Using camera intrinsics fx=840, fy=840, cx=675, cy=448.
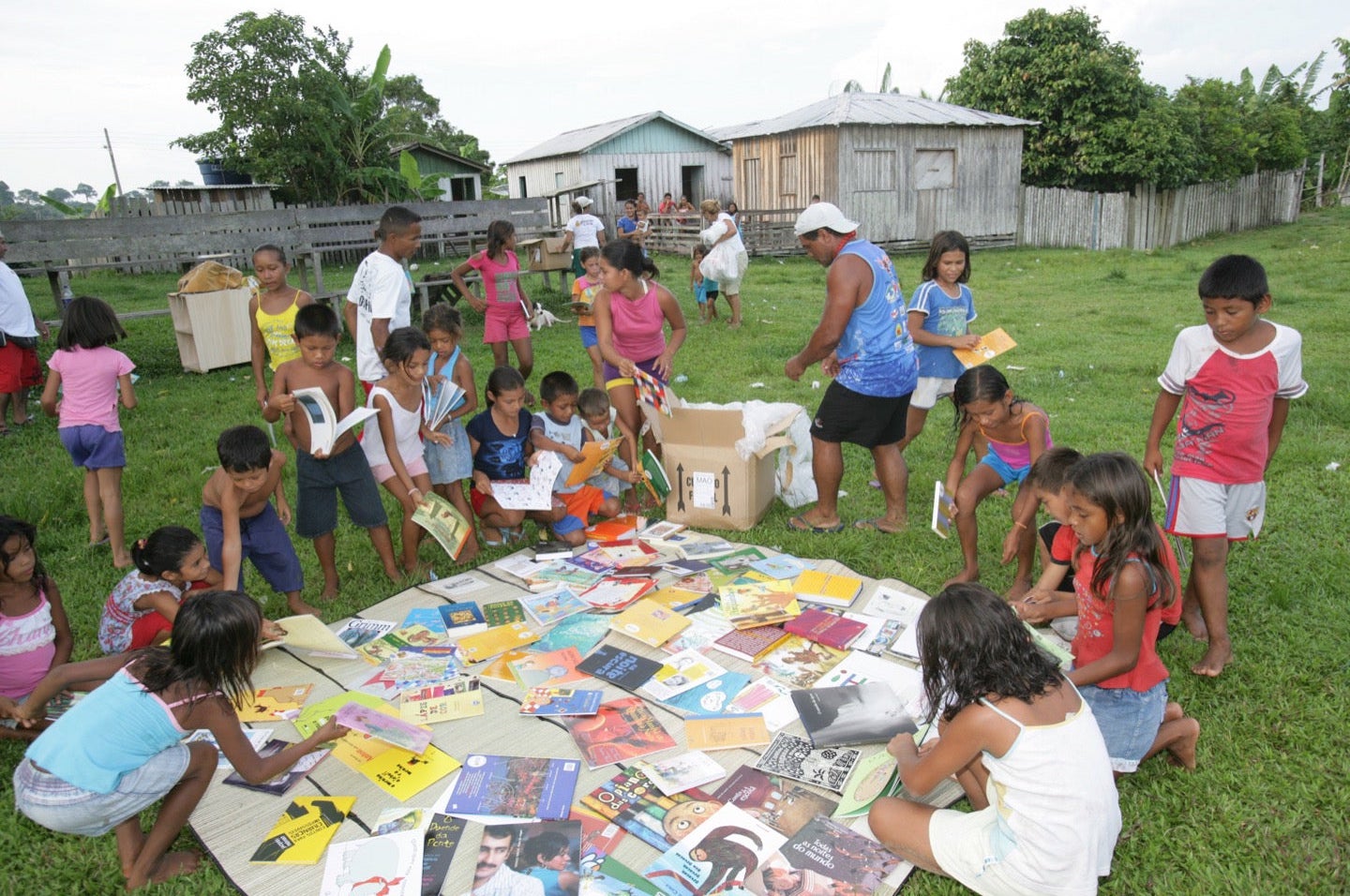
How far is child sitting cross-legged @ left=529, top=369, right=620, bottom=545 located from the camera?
4789 millimetres

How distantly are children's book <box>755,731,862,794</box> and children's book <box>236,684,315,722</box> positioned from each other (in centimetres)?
180

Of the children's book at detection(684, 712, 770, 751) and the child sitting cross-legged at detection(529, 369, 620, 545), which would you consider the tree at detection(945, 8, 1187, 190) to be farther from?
the children's book at detection(684, 712, 770, 751)

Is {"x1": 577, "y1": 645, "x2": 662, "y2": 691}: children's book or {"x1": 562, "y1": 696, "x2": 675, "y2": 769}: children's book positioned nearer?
{"x1": 562, "y1": 696, "x2": 675, "y2": 769}: children's book

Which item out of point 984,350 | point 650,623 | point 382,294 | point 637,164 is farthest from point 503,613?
point 637,164

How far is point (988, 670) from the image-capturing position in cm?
214

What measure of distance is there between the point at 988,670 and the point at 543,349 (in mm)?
7988

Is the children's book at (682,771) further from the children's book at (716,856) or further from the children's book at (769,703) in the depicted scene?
the children's book at (769,703)

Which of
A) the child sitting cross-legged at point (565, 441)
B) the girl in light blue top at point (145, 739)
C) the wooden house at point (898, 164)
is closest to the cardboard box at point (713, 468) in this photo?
the child sitting cross-legged at point (565, 441)

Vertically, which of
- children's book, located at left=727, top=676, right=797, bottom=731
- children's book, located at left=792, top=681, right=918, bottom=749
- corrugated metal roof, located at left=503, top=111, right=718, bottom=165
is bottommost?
children's book, located at left=727, top=676, right=797, bottom=731

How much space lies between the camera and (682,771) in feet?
9.12

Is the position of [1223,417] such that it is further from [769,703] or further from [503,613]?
[503,613]

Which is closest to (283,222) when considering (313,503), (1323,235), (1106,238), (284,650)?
(313,503)

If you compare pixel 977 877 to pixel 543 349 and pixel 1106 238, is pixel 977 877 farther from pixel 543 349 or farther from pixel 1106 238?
pixel 1106 238

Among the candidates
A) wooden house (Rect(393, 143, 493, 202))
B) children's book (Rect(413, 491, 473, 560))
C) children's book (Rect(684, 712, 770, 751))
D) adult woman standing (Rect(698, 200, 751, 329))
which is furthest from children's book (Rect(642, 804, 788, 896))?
wooden house (Rect(393, 143, 493, 202))
